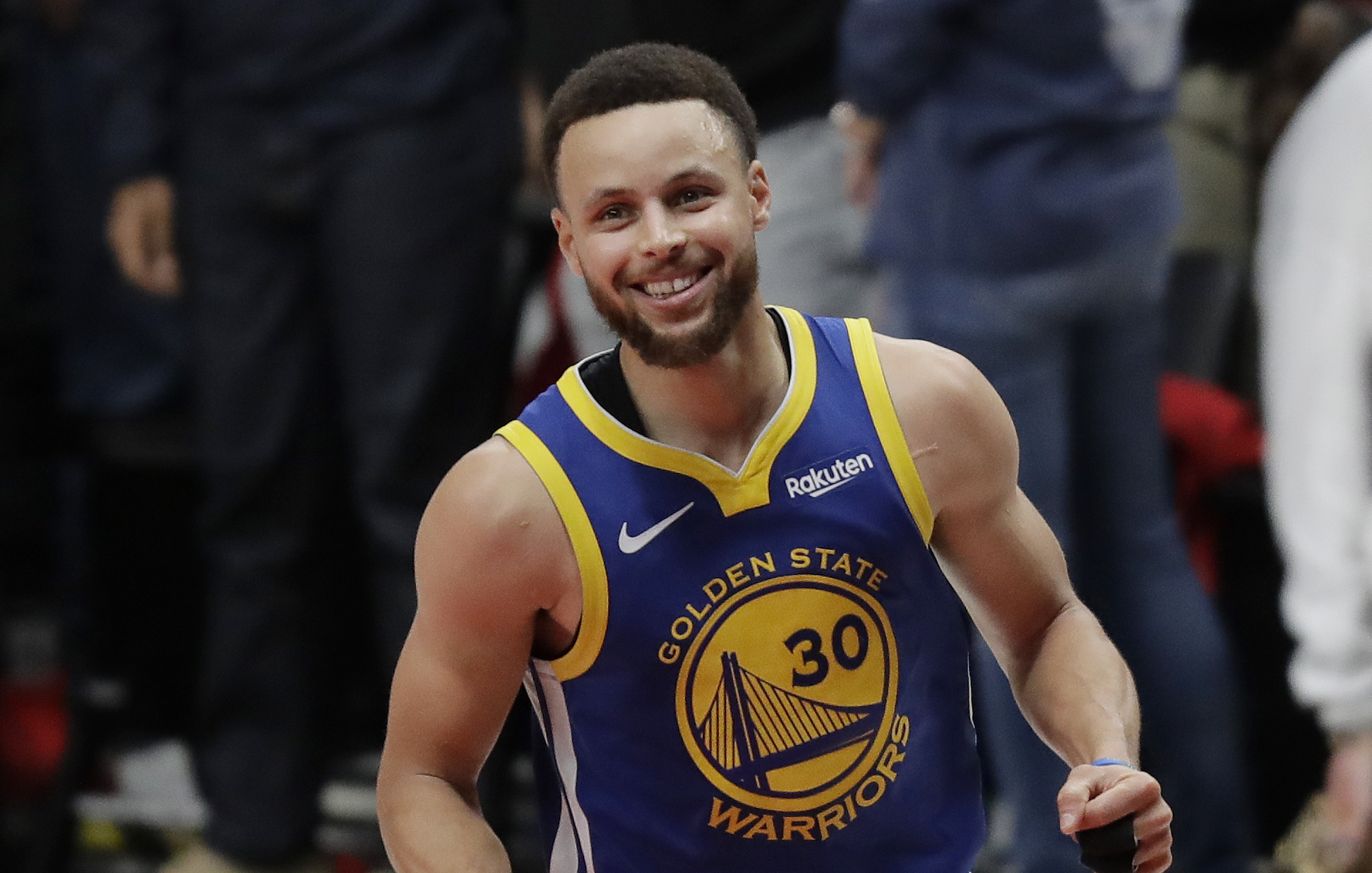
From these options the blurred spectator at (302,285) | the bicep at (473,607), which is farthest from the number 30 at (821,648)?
the blurred spectator at (302,285)

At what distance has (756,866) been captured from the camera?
1.84 meters

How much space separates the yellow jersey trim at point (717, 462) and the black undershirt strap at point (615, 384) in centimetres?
1

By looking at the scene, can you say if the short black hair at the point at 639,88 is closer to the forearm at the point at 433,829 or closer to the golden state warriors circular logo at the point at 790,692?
the golden state warriors circular logo at the point at 790,692

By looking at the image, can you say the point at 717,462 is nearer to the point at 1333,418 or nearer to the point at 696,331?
the point at 696,331

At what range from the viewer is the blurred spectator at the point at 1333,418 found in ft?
9.02

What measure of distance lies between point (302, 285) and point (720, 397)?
5.50 ft

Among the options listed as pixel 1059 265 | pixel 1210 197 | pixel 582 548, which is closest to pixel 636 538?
pixel 582 548

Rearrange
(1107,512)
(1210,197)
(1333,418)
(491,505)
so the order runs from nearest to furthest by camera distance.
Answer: (491,505), (1333,418), (1107,512), (1210,197)

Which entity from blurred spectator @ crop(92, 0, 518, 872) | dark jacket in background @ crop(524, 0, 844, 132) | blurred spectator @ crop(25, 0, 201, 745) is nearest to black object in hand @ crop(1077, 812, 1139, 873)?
dark jacket in background @ crop(524, 0, 844, 132)

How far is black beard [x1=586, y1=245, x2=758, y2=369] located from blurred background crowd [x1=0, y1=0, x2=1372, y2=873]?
94 centimetres

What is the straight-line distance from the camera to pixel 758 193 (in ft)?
5.95

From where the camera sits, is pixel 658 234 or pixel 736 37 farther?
pixel 736 37

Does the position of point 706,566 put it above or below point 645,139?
below

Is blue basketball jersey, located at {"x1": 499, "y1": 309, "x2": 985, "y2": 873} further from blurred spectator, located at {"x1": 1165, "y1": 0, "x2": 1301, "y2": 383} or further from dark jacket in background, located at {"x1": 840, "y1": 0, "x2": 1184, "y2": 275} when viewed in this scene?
blurred spectator, located at {"x1": 1165, "y1": 0, "x2": 1301, "y2": 383}
